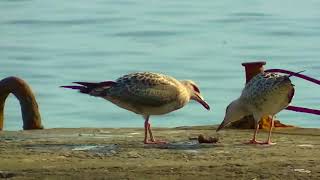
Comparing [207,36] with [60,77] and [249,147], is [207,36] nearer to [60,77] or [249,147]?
[60,77]

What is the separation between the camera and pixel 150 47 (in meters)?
24.8

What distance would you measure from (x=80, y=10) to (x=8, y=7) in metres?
2.42

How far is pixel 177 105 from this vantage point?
38.8 feet

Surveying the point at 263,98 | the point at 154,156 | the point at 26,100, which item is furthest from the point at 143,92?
the point at 26,100

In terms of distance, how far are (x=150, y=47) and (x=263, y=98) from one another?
1332cm

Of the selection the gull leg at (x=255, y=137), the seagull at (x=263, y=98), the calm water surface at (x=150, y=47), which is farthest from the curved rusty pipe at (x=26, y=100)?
the calm water surface at (x=150, y=47)

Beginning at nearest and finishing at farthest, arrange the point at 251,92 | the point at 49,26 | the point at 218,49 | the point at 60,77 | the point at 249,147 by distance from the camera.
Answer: the point at 249,147
the point at 251,92
the point at 60,77
the point at 218,49
the point at 49,26

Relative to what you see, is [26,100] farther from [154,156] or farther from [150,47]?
[150,47]

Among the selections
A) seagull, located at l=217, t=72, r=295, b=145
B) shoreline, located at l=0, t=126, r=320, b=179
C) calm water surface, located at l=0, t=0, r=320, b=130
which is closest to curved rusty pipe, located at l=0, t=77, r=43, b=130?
shoreline, located at l=0, t=126, r=320, b=179

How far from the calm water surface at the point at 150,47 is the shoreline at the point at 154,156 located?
5438mm

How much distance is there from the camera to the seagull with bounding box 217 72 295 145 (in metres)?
11.6

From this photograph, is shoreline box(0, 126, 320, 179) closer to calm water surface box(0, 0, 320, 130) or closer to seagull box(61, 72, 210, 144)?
seagull box(61, 72, 210, 144)

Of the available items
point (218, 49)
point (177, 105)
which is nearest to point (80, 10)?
point (218, 49)

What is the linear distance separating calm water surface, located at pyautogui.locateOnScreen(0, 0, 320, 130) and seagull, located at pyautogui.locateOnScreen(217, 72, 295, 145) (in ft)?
17.5
